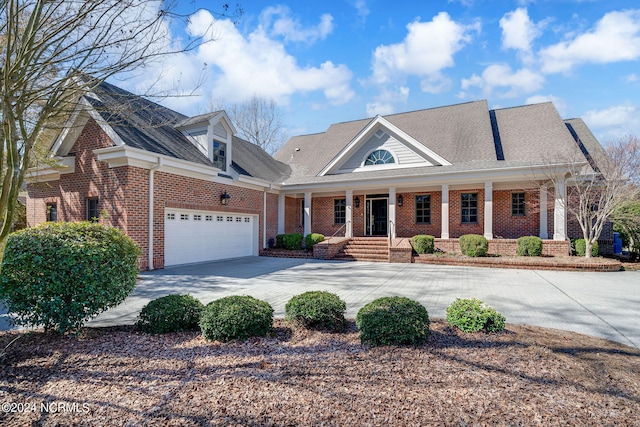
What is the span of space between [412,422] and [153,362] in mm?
2537

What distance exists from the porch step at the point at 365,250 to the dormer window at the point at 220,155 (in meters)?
6.17

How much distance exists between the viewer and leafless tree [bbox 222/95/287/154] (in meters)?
29.7

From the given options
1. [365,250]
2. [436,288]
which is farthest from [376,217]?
[436,288]

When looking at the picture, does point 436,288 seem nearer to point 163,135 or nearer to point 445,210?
point 445,210

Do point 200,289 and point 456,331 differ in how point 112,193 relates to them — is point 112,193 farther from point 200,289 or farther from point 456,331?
point 456,331

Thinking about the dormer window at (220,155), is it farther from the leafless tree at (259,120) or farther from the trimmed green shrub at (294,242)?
the leafless tree at (259,120)

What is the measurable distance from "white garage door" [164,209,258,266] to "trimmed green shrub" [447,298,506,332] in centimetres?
919

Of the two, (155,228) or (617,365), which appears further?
(155,228)

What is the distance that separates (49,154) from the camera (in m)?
10.7

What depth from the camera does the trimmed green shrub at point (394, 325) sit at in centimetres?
354

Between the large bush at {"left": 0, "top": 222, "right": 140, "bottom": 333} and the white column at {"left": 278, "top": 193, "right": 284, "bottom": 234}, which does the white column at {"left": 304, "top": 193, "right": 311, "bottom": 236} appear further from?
the large bush at {"left": 0, "top": 222, "right": 140, "bottom": 333}

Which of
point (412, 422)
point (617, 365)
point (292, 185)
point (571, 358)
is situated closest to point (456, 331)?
point (571, 358)

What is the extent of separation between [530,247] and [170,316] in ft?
40.9

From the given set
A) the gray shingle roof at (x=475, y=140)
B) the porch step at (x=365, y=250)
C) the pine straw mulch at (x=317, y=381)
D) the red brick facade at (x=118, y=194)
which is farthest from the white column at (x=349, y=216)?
the pine straw mulch at (x=317, y=381)
